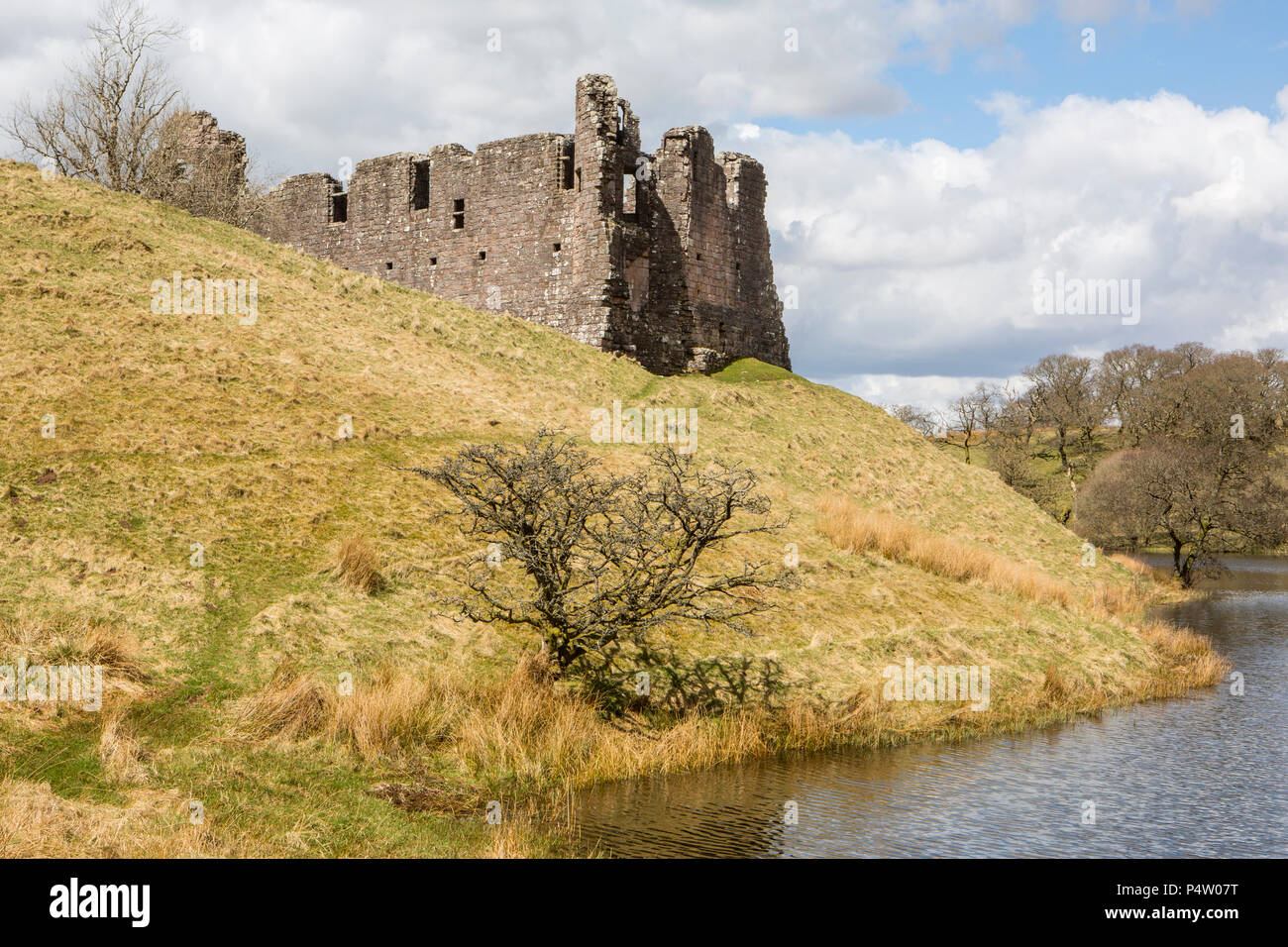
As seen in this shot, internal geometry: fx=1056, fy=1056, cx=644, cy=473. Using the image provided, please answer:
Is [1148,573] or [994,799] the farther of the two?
[1148,573]

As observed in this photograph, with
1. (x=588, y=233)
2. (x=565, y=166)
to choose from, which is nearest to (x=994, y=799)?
(x=588, y=233)

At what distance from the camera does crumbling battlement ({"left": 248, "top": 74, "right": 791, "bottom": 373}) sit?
129 feet

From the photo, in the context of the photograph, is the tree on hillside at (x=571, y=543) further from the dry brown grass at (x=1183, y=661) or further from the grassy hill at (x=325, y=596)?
the dry brown grass at (x=1183, y=661)

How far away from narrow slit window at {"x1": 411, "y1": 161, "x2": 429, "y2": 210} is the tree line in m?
32.0

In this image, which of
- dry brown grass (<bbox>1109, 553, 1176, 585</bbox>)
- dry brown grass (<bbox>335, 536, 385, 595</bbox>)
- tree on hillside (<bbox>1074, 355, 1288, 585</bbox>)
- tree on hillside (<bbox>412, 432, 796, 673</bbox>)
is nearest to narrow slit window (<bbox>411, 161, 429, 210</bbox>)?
dry brown grass (<bbox>335, 536, 385, 595</bbox>)

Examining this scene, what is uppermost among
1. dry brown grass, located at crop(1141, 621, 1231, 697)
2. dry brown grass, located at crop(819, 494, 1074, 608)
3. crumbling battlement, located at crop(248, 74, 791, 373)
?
crumbling battlement, located at crop(248, 74, 791, 373)

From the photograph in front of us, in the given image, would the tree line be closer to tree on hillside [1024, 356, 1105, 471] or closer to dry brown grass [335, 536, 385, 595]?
tree on hillside [1024, 356, 1105, 471]

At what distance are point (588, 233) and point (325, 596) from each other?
1016 inches

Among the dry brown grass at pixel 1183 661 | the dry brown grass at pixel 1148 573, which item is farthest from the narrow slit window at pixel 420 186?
the dry brown grass at pixel 1183 661

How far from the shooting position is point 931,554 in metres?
23.8

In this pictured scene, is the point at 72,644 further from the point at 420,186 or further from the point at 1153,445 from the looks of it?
the point at 1153,445

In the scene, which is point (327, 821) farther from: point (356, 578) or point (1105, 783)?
point (1105, 783)

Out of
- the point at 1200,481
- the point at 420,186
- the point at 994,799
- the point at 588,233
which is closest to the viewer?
the point at 994,799
